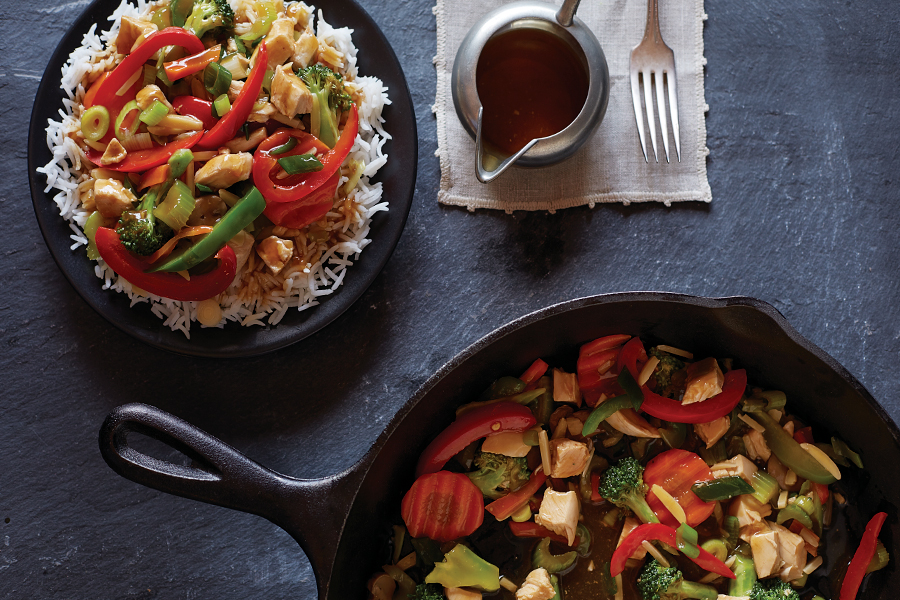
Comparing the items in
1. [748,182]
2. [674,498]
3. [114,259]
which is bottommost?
[674,498]

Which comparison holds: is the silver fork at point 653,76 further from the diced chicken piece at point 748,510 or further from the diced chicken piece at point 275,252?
the diced chicken piece at point 275,252

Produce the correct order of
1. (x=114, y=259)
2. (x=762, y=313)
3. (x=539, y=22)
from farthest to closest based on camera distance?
(x=539, y=22) → (x=114, y=259) → (x=762, y=313)

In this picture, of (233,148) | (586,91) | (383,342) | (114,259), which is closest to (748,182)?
(586,91)

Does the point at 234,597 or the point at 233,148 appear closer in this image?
the point at 233,148

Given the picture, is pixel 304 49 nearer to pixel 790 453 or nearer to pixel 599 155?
pixel 599 155

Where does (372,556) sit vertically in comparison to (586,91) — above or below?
below

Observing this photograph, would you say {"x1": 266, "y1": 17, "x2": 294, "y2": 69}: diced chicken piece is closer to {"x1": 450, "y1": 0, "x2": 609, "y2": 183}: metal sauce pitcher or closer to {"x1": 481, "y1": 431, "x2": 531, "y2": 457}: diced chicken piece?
{"x1": 450, "y1": 0, "x2": 609, "y2": 183}: metal sauce pitcher

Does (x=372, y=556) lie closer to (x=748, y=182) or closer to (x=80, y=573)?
(x=80, y=573)

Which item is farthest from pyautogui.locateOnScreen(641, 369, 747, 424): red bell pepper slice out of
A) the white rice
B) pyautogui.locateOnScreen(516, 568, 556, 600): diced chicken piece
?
the white rice
